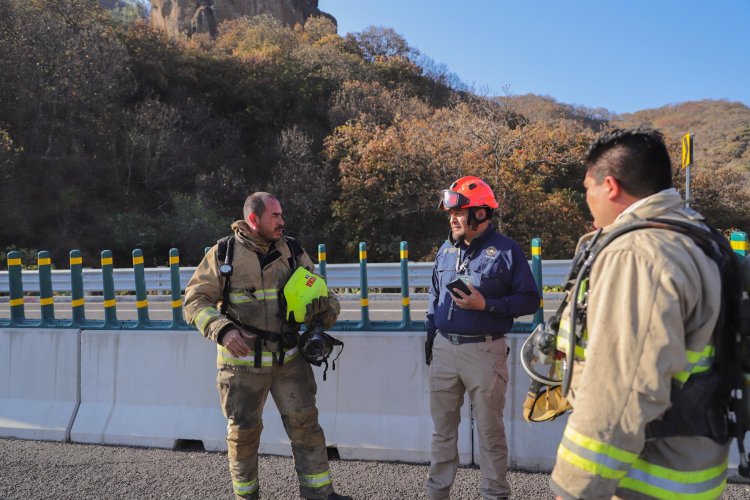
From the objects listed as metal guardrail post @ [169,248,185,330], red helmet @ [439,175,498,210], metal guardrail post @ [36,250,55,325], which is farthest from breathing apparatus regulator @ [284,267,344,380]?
metal guardrail post @ [36,250,55,325]

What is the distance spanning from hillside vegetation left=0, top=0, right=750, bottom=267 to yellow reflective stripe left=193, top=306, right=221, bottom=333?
57.7 feet

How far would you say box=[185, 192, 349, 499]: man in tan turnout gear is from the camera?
3861 mm

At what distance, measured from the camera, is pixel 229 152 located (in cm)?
3111

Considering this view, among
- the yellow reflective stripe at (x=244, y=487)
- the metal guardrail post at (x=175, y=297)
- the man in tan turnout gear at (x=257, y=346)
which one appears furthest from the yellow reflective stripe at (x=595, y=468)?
the metal guardrail post at (x=175, y=297)

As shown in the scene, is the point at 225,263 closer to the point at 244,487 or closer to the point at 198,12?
the point at 244,487

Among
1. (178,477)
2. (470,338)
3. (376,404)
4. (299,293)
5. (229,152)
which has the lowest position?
(178,477)

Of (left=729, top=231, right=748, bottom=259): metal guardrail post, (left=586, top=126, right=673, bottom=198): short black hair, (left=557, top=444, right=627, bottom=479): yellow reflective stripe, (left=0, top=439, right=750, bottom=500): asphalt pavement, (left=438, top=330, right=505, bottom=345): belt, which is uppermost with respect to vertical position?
(left=586, top=126, right=673, bottom=198): short black hair

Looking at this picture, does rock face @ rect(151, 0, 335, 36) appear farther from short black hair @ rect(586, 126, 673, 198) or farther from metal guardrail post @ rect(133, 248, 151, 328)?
short black hair @ rect(586, 126, 673, 198)

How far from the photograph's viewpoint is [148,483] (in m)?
4.38

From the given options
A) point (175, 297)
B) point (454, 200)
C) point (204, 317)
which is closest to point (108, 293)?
point (175, 297)

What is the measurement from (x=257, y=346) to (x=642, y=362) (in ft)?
8.80

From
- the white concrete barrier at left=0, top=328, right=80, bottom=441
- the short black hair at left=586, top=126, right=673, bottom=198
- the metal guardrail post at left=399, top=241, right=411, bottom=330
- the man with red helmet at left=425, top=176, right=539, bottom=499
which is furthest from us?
the metal guardrail post at left=399, top=241, right=411, bottom=330

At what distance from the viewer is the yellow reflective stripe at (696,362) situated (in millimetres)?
1750

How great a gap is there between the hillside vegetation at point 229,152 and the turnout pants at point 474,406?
17.1 metres
